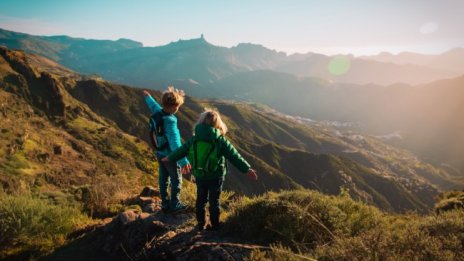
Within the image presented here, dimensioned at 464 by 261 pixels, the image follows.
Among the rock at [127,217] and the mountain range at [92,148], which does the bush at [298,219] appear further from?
the rock at [127,217]

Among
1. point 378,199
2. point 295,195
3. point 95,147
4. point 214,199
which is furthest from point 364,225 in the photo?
point 378,199

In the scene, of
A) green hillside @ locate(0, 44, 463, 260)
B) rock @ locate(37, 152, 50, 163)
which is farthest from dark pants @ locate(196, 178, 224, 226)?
rock @ locate(37, 152, 50, 163)

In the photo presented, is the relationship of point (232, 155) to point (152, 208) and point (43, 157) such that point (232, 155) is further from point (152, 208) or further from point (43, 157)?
point (43, 157)

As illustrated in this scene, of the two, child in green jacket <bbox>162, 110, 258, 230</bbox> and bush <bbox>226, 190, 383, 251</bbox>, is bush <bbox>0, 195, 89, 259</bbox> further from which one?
bush <bbox>226, 190, 383, 251</bbox>

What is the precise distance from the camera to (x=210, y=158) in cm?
577

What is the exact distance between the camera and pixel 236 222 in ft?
19.0

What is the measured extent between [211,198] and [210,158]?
74cm

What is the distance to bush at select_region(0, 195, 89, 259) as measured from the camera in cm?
605

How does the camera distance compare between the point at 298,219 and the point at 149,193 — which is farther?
Answer: the point at 149,193

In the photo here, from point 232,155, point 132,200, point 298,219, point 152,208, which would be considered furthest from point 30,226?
point 298,219

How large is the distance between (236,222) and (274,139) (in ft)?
607

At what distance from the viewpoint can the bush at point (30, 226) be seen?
6055 millimetres

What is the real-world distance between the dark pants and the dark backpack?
1389 mm

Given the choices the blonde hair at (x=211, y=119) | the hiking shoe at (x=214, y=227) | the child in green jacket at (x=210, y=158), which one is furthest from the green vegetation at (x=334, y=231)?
the blonde hair at (x=211, y=119)
